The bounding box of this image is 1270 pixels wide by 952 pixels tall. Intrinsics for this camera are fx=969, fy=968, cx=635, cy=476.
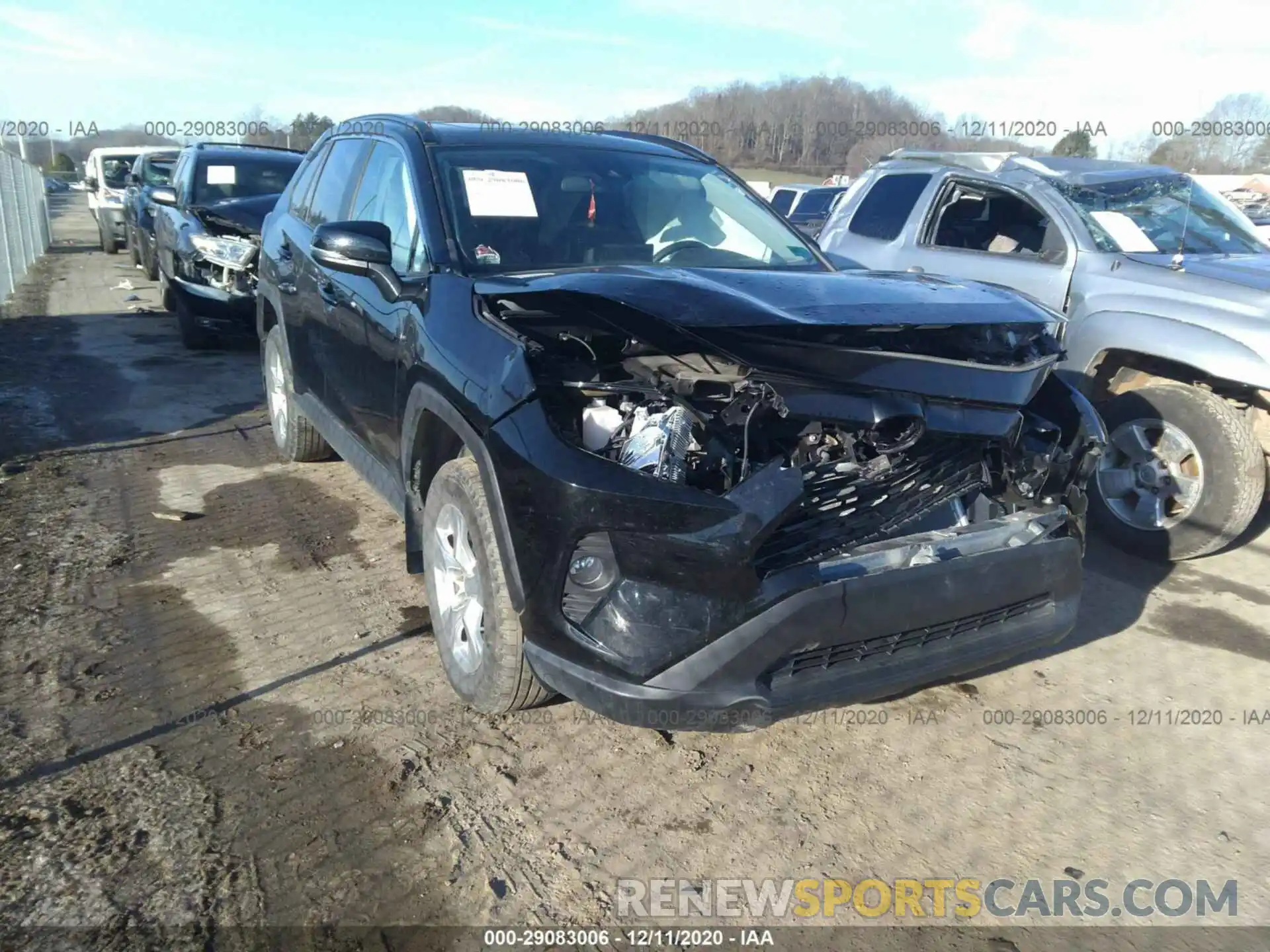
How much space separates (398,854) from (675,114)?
13513 mm

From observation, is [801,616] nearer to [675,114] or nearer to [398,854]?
[398,854]

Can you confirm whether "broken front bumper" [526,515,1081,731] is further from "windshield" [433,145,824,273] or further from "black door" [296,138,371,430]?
"black door" [296,138,371,430]

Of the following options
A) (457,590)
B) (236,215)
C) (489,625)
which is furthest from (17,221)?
(489,625)

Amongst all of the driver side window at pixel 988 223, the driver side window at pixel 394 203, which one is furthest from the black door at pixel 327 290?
the driver side window at pixel 988 223

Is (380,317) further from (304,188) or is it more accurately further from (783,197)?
(783,197)

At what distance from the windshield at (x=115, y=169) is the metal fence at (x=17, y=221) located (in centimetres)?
137

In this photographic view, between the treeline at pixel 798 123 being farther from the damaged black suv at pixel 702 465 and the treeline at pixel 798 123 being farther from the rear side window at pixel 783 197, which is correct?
the damaged black suv at pixel 702 465

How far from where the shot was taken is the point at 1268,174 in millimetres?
10000

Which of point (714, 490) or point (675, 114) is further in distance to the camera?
point (675, 114)

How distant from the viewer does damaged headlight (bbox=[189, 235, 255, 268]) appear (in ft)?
30.7

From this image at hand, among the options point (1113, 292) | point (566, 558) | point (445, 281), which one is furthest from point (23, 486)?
point (1113, 292)

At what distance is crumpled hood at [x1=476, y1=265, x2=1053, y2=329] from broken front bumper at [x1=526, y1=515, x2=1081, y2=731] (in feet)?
2.29

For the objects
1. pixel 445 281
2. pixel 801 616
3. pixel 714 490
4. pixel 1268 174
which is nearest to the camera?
pixel 801 616

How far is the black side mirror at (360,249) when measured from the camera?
3545mm
